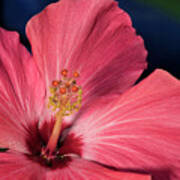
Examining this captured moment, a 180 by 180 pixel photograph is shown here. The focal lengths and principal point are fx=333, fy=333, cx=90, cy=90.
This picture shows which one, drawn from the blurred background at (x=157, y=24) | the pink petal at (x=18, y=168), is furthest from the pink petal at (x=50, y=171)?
the blurred background at (x=157, y=24)

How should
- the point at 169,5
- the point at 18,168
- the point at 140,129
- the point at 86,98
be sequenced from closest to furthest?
the point at 18,168 → the point at 140,129 → the point at 86,98 → the point at 169,5

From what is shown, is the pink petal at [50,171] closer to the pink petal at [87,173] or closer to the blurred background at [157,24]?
the pink petal at [87,173]

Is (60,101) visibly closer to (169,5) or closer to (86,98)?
(86,98)

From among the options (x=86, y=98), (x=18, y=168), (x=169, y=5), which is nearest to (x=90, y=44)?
(x=86, y=98)

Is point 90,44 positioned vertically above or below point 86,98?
above

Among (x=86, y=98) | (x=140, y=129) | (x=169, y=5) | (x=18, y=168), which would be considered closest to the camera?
(x=18, y=168)

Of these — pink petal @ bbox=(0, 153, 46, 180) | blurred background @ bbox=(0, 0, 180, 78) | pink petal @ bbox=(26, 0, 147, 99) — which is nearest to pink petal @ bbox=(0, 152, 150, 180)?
pink petal @ bbox=(0, 153, 46, 180)

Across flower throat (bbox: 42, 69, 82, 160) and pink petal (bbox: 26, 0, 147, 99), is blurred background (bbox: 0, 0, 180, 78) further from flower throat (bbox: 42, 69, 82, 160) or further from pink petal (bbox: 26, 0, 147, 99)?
flower throat (bbox: 42, 69, 82, 160)

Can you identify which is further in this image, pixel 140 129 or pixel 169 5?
pixel 169 5
